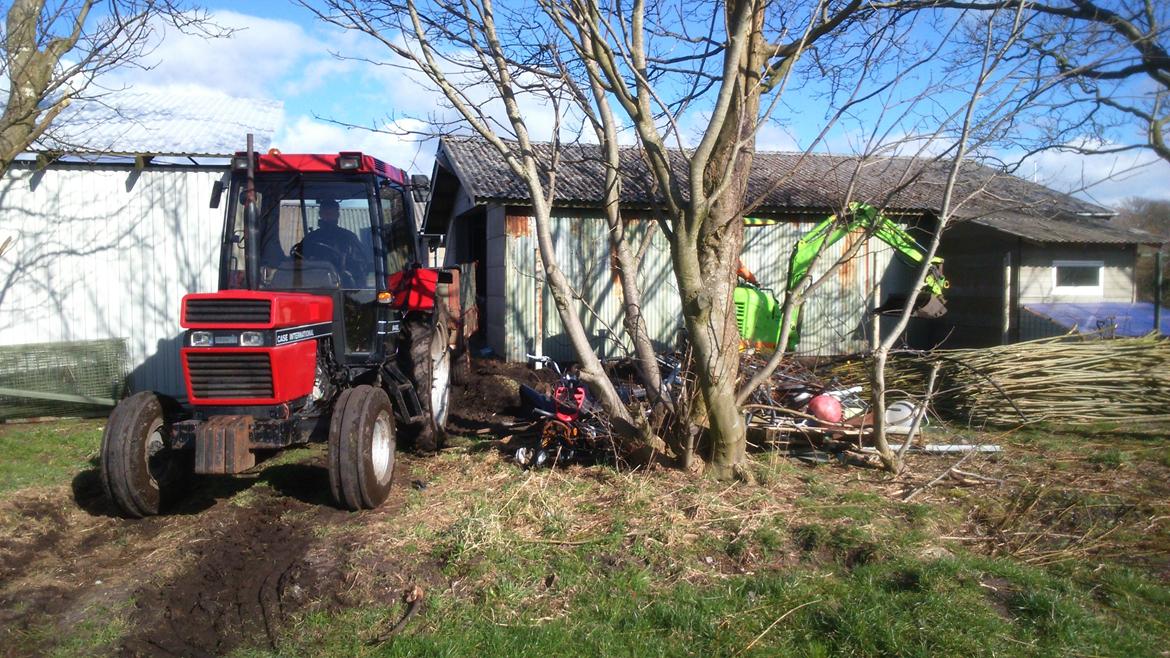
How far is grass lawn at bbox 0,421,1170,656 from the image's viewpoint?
4.29 meters

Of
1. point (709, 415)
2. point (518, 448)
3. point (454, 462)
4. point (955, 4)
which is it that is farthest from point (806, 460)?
point (955, 4)

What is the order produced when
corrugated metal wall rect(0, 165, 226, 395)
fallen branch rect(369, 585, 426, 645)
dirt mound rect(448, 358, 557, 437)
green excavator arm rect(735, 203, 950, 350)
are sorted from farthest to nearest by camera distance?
corrugated metal wall rect(0, 165, 226, 395), green excavator arm rect(735, 203, 950, 350), dirt mound rect(448, 358, 557, 437), fallen branch rect(369, 585, 426, 645)

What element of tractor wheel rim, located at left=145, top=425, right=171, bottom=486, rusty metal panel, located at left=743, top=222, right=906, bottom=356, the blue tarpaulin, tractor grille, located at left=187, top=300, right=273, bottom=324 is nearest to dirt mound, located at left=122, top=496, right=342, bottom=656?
tractor wheel rim, located at left=145, top=425, right=171, bottom=486

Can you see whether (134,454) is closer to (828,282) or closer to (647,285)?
(647,285)

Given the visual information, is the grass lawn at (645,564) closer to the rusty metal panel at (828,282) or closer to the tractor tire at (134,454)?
the tractor tire at (134,454)

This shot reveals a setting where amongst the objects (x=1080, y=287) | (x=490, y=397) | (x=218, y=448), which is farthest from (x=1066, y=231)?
(x=218, y=448)

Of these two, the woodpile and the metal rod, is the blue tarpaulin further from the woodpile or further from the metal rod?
the woodpile

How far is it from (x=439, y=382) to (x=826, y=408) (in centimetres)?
363

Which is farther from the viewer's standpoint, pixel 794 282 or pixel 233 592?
pixel 794 282

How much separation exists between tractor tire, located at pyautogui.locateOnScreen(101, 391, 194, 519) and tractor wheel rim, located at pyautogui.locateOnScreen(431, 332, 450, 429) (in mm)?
2343

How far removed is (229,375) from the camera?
6.11 metres

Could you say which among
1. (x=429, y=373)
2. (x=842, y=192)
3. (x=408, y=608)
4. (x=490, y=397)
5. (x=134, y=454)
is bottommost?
(x=408, y=608)

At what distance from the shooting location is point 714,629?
14.2ft

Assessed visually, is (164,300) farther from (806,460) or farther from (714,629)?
(714,629)
